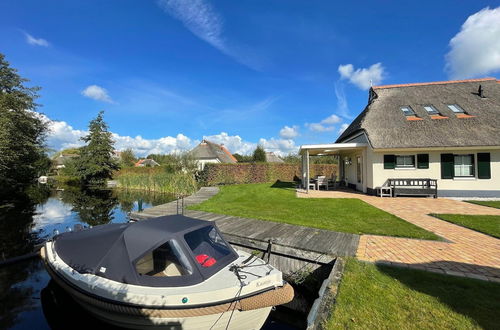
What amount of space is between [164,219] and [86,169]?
105 feet

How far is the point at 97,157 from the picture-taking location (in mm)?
30391

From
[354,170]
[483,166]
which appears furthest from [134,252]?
[354,170]

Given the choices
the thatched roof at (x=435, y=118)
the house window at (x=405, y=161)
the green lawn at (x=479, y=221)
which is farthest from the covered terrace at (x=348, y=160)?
the green lawn at (x=479, y=221)

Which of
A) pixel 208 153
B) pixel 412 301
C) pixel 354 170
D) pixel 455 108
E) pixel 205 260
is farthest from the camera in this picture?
pixel 208 153

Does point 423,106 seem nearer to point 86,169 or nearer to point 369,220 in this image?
point 369,220

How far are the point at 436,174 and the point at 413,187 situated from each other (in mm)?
1340

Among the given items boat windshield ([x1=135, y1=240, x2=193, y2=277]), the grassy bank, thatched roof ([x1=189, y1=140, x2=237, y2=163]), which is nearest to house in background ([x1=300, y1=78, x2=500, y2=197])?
the grassy bank

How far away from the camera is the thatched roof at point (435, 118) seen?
12414 mm

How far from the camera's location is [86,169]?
3031cm

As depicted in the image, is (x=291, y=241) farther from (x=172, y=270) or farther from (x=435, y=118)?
(x=435, y=118)

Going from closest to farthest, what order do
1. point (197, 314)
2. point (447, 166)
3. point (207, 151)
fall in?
1. point (197, 314)
2. point (447, 166)
3. point (207, 151)

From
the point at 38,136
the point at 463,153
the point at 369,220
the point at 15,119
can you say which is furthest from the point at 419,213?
the point at 38,136

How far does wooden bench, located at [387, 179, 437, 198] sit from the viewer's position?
12352 mm

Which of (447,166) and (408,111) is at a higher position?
(408,111)
